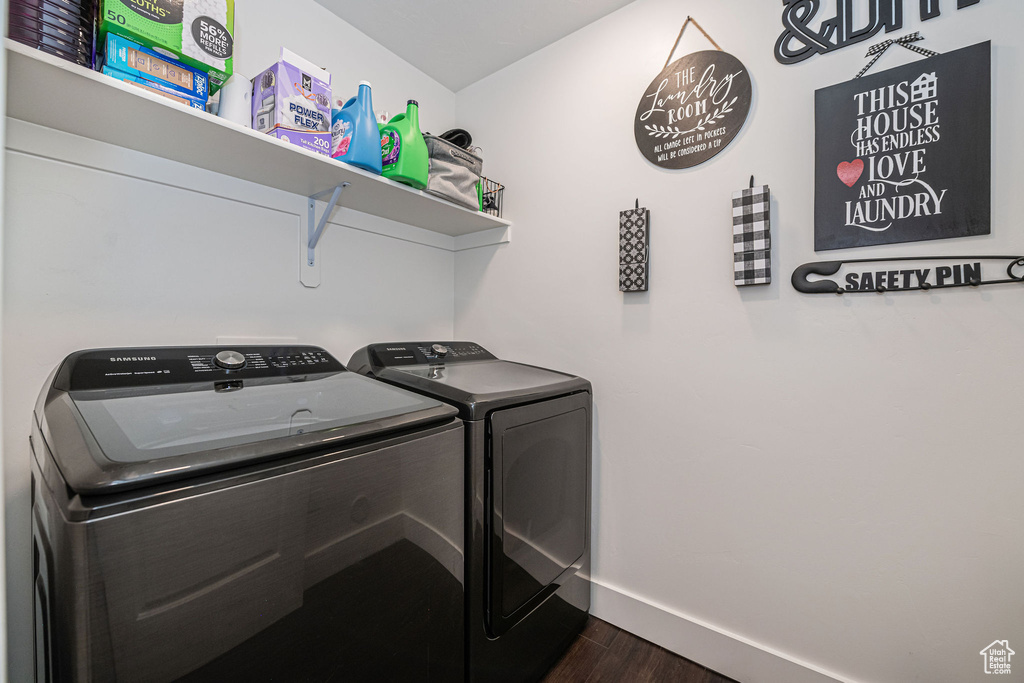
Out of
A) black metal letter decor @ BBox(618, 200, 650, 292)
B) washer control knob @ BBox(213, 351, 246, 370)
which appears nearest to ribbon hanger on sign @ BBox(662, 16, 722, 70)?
black metal letter decor @ BBox(618, 200, 650, 292)

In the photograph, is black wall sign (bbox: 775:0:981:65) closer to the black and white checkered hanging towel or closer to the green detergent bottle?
the black and white checkered hanging towel

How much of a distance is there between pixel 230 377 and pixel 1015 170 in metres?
2.22

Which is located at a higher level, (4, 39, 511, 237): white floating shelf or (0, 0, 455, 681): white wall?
(4, 39, 511, 237): white floating shelf

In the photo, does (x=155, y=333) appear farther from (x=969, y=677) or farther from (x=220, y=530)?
(x=969, y=677)

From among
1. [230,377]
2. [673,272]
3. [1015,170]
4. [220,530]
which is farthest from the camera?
[673,272]

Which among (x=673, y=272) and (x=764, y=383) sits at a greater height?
(x=673, y=272)

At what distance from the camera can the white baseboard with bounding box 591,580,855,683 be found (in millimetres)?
1451

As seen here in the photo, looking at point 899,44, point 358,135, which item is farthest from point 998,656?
point 358,135

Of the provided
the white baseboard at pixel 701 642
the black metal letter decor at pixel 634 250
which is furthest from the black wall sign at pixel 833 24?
the white baseboard at pixel 701 642

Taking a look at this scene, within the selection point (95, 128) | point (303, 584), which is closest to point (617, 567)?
point (303, 584)

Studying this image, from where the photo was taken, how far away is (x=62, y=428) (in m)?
0.83

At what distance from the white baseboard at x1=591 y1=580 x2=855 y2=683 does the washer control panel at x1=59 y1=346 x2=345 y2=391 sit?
147 centimetres

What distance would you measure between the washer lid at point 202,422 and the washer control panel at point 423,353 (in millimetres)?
362

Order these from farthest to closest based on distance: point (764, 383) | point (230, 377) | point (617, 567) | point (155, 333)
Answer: point (617, 567) < point (764, 383) < point (155, 333) < point (230, 377)
